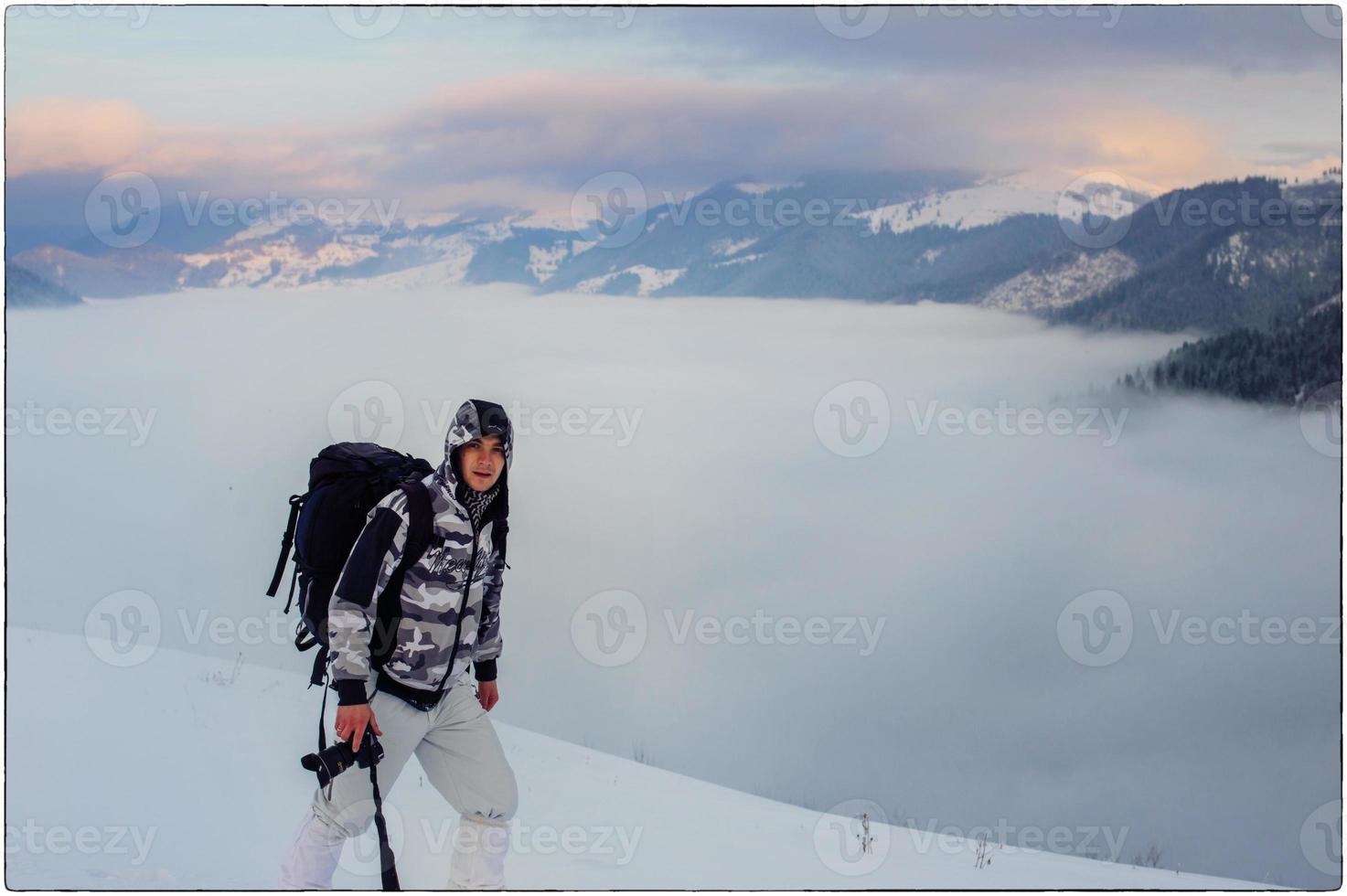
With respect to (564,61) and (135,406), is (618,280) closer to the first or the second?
(564,61)

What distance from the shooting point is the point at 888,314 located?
31.1 feet

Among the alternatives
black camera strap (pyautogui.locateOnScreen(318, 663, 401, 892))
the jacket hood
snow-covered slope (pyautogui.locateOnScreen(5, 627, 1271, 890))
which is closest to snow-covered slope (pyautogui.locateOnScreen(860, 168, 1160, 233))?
snow-covered slope (pyautogui.locateOnScreen(5, 627, 1271, 890))

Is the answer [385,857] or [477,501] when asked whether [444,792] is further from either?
[477,501]

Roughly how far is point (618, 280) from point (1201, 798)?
200 inches

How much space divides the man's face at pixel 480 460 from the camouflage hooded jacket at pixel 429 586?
2cm

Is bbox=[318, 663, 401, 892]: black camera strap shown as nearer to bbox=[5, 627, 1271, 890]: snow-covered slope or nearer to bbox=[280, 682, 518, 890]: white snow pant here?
bbox=[280, 682, 518, 890]: white snow pant

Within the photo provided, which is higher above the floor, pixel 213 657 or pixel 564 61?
pixel 564 61

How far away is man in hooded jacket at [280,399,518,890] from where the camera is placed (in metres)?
3.88

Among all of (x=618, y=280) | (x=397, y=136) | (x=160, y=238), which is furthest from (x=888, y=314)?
(x=160, y=238)

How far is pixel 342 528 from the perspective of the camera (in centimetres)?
402

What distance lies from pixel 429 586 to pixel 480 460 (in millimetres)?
411

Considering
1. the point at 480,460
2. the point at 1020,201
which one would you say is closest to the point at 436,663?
the point at 480,460

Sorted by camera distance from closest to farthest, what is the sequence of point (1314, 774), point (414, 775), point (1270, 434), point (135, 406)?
point (414, 775)
point (1314, 774)
point (1270, 434)
point (135, 406)

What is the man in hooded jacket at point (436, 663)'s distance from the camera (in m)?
3.88
